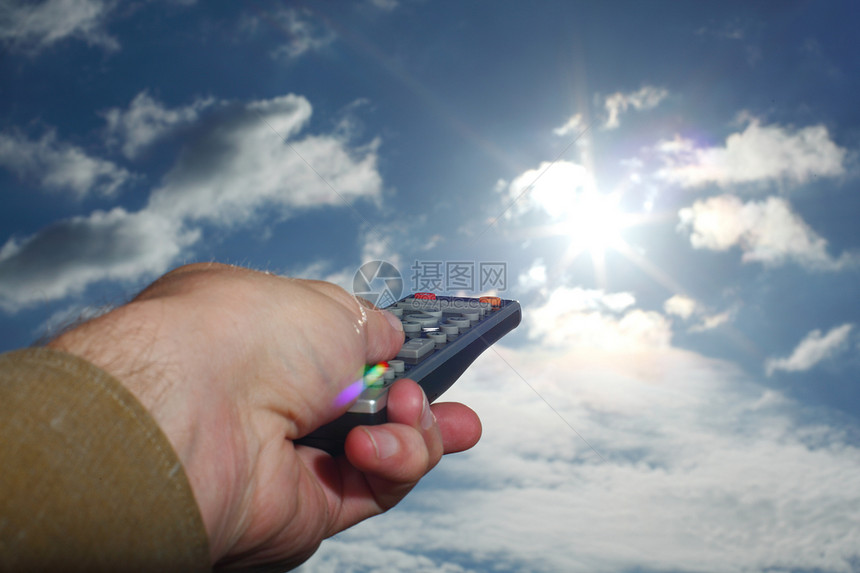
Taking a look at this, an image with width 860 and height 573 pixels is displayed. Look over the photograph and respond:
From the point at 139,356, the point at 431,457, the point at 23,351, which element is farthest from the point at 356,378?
the point at 23,351

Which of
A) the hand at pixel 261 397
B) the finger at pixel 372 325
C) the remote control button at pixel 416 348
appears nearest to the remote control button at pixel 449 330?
the remote control button at pixel 416 348

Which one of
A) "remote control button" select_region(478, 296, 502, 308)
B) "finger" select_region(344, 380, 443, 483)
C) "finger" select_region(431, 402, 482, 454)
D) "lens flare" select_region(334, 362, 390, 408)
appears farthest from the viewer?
"remote control button" select_region(478, 296, 502, 308)

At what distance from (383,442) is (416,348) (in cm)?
47

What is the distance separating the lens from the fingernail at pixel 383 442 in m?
1.09

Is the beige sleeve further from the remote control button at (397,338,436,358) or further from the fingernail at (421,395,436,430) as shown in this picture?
the remote control button at (397,338,436,358)

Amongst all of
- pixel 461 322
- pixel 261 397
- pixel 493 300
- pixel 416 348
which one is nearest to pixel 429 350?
pixel 416 348

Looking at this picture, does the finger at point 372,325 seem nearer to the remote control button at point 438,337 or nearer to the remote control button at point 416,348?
the remote control button at point 416,348

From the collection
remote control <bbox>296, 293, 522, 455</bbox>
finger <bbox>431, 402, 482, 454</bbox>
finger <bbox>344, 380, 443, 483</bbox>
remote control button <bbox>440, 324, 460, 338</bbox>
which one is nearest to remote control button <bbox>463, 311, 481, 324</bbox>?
remote control <bbox>296, 293, 522, 455</bbox>

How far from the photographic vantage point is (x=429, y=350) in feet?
5.36

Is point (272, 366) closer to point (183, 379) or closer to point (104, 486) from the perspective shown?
point (183, 379)

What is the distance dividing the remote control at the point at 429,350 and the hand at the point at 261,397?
0.04 meters

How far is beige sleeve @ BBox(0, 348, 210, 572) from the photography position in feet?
1.98

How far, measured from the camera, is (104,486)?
0.65 metres

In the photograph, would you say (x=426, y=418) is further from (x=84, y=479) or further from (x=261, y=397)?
(x=84, y=479)
